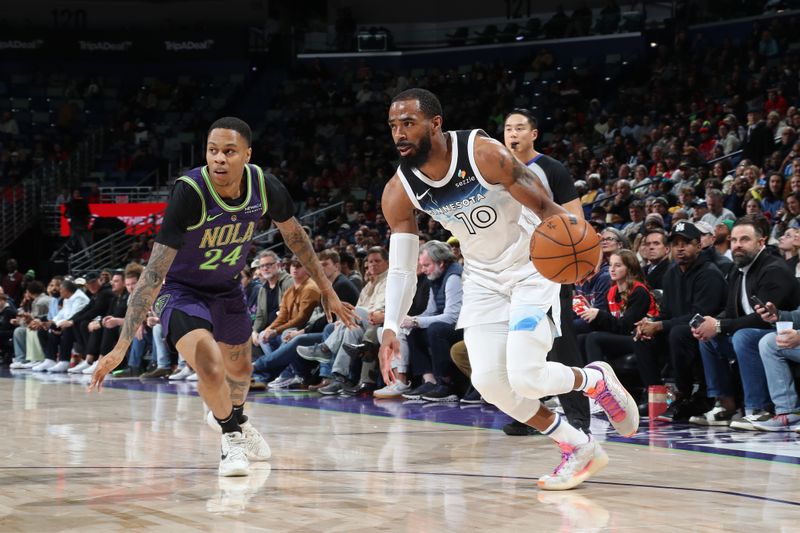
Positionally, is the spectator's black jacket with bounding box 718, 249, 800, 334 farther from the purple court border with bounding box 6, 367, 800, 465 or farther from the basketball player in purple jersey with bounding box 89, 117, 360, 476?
the basketball player in purple jersey with bounding box 89, 117, 360, 476

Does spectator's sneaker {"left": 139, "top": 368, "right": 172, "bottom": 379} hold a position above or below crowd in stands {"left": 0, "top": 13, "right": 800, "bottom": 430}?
below

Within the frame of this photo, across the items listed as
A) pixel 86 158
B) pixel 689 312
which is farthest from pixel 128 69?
pixel 689 312

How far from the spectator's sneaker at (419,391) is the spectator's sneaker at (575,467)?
4640mm

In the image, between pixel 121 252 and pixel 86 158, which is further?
pixel 86 158

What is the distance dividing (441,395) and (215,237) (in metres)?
4.34

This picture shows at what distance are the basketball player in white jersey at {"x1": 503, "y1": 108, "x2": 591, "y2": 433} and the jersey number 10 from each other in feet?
3.65

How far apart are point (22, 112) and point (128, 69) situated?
3291 mm

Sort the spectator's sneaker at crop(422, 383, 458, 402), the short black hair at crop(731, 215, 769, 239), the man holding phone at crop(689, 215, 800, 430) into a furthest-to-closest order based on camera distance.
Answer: the spectator's sneaker at crop(422, 383, 458, 402) < the short black hair at crop(731, 215, 769, 239) < the man holding phone at crop(689, 215, 800, 430)

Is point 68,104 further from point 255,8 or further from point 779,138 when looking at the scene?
point 779,138

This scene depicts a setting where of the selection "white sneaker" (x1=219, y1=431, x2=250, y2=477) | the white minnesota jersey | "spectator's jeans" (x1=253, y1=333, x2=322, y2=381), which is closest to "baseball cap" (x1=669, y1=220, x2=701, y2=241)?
the white minnesota jersey

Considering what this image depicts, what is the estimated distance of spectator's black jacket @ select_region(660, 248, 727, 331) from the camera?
7.57 meters

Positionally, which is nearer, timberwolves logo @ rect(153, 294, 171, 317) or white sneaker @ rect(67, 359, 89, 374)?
timberwolves logo @ rect(153, 294, 171, 317)

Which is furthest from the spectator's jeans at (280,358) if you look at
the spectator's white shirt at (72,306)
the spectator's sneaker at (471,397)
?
the spectator's white shirt at (72,306)

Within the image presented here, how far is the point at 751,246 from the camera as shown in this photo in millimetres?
7211
